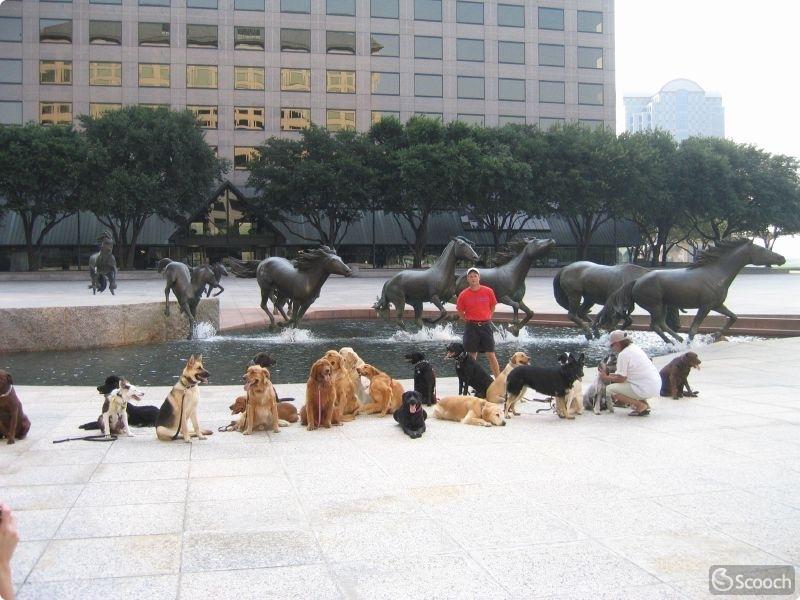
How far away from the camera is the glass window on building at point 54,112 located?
61594 millimetres

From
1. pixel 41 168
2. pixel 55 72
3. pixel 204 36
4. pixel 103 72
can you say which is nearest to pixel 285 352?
pixel 41 168

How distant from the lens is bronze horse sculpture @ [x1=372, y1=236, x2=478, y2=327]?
18.9 m

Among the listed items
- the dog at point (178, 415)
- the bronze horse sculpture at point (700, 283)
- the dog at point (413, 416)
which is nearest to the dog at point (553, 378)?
the dog at point (413, 416)

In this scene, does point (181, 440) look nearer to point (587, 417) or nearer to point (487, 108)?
point (587, 417)

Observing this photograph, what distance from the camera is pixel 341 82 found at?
66688mm

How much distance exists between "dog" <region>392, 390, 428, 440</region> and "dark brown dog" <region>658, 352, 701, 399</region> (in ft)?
12.9

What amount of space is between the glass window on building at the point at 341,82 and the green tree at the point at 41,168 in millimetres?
23100

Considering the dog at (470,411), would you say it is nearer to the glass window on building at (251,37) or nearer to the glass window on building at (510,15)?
the glass window on building at (251,37)

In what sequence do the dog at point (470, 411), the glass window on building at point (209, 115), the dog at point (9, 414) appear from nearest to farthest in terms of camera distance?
1. the dog at point (9, 414)
2. the dog at point (470, 411)
3. the glass window on building at point (209, 115)

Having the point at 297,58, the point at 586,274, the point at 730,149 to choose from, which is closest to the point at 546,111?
the point at 730,149

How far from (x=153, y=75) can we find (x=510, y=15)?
32366 millimetres

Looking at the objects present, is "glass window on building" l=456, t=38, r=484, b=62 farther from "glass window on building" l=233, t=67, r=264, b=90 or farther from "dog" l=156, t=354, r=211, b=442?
"dog" l=156, t=354, r=211, b=442

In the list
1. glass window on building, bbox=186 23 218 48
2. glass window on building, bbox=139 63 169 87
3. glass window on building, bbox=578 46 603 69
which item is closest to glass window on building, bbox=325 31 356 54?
glass window on building, bbox=186 23 218 48

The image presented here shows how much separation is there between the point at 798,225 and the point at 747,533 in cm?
6886
